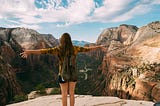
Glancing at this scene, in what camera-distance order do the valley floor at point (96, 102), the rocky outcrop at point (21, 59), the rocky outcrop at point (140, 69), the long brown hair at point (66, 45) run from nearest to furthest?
the long brown hair at point (66, 45) < the valley floor at point (96, 102) < the rocky outcrop at point (140, 69) < the rocky outcrop at point (21, 59)

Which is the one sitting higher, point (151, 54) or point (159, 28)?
point (159, 28)

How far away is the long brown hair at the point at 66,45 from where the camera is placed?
643cm

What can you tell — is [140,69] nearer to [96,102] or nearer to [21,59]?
[96,102]

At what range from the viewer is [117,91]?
40.3 meters

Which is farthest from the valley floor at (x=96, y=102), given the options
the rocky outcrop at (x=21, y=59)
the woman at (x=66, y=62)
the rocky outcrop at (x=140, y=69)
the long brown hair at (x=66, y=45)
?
the rocky outcrop at (x=21, y=59)

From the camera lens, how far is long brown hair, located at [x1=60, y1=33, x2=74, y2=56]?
643cm

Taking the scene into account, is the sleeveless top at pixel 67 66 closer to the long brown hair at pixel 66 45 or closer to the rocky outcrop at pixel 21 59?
the long brown hair at pixel 66 45

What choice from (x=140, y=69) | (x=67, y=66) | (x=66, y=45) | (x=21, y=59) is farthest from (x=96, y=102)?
(x=21, y=59)

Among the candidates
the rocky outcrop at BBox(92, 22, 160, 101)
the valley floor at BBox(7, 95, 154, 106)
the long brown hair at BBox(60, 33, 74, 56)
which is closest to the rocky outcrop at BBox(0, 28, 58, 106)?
the rocky outcrop at BBox(92, 22, 160, 101)

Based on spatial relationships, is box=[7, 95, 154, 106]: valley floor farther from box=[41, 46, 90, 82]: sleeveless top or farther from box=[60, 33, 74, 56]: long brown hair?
box=[60, 33, 74, 56]: long brown hair

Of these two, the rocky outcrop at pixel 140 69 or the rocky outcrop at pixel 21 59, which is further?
the rocky outcrop at pixel 21 59

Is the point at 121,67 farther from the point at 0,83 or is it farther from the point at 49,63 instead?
the point at 49,63

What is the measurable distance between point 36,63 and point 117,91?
2926 cm

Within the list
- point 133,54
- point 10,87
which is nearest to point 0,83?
point 10,87
